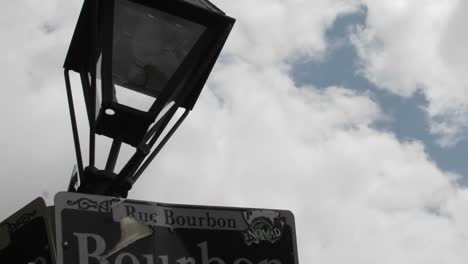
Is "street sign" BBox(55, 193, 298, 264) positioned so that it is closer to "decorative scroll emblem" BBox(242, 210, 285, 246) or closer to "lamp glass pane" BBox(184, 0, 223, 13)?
"decorative scroll emblem" BBox(242, 210, 285, 246)

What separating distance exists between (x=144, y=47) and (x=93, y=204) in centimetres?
139

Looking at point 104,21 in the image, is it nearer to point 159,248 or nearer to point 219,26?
point 219,26

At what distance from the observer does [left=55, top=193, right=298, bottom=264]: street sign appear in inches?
102

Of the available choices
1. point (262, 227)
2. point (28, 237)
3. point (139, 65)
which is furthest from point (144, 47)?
point (28, 237)

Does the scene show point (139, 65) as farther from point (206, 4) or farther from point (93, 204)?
point (93, 204)

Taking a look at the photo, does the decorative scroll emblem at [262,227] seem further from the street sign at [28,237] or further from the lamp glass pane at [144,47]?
the lamp glass pane at [144,47]

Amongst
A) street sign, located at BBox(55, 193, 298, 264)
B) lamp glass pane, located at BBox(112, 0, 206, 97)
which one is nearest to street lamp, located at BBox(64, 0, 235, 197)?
lamp glass pane, located at BBox(112, 0, 206, 97)

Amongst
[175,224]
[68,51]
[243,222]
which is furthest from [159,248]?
[68,51]

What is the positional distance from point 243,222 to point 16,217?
75 centimetres

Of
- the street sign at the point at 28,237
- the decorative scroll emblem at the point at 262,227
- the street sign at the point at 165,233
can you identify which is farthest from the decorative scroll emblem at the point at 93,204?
the decorative scroll emblem at the point at 262,227

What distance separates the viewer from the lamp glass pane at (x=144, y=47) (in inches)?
153

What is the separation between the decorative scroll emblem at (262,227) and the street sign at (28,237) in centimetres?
67

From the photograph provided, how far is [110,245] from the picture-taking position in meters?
2.60

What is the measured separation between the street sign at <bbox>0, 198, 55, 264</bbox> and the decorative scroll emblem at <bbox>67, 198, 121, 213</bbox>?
0.13 metres
